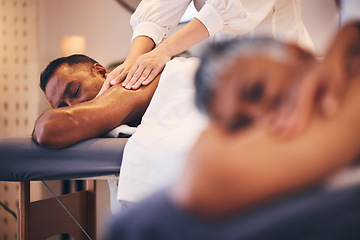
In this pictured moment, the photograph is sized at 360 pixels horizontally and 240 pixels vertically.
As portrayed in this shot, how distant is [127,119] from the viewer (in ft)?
3.62

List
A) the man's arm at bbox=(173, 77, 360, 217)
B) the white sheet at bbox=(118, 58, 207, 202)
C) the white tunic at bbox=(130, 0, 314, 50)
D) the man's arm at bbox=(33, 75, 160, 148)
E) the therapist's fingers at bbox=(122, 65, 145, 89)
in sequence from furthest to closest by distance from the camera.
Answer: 1. the white tunic at bbox=(130, 0, 314, 50)
2. the therapist's fingers at bbox=(122, 65, 145, 89)
3. the man's arm at bbox=(33, 75, 160, 148)
4. the white sheet at bbox=(118, 58, 207, 202)
5. the man's arm at bbox=(173, 77, 360, 217)

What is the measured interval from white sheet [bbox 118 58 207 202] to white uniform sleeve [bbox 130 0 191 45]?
528 millimetres

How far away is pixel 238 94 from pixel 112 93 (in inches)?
32.7

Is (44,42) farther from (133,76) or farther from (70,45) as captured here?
(133,76)

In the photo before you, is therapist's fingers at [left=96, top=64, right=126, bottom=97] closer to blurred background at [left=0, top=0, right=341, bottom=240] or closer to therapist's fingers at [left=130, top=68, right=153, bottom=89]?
therapist's fingers at [left=130, top=68, right=153, bottom=89]

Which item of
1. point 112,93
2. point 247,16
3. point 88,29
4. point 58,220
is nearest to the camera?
point 112,93

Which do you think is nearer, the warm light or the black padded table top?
the black padded table top

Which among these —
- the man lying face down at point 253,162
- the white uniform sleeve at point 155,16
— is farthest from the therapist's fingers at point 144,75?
the man lying face down at point 253,162

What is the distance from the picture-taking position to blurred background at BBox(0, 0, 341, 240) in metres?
2.40

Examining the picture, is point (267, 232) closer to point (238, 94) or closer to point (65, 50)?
point (238, 94)

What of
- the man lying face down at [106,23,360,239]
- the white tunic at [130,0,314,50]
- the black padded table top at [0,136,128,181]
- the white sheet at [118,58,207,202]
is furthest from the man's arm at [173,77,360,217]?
the white tunic at [130,0,314,50]

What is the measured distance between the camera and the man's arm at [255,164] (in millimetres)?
257

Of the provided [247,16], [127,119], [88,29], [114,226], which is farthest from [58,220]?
[88,29]

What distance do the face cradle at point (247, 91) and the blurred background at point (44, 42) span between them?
6.14 feet
